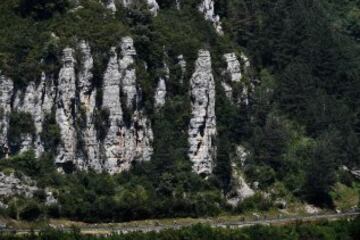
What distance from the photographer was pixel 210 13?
164000 mm

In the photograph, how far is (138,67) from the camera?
144 meters

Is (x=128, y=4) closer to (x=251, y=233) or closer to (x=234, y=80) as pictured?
(x=234, y=80)

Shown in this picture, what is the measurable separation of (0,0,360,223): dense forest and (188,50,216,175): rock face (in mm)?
1019

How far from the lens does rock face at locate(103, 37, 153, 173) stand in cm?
13962

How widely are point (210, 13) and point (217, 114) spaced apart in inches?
713

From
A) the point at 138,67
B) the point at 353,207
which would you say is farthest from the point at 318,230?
the point at 138,67

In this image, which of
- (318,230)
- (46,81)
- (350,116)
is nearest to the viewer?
(318,230)

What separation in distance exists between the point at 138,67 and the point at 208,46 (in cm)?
1394

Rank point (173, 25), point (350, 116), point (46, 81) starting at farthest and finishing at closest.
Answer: point (350, 116) → point (173, 25) → point (46, 81)

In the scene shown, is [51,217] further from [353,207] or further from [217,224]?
[353,207]

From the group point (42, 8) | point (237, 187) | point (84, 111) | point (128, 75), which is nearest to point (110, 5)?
point (42, 8)

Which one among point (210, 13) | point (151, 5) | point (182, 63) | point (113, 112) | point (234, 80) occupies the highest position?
point (210, 13)

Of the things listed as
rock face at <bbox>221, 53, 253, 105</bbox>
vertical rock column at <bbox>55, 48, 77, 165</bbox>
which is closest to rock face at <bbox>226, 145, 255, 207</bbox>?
rock face at <bbox>221, 53, 253, 105</bbox>

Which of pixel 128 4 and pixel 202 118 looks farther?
pixel 128 4
